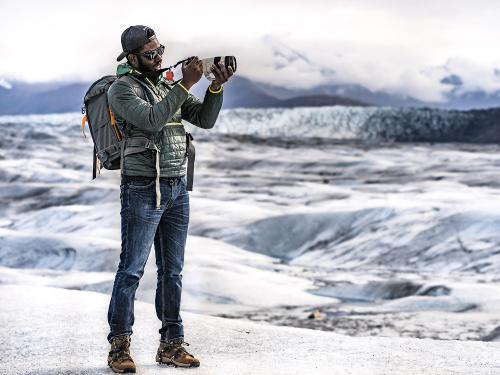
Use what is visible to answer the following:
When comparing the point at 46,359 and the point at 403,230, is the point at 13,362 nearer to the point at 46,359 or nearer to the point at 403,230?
the point at 46,359

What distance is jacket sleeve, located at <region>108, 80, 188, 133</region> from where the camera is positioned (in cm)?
343

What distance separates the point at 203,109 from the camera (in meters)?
3.74

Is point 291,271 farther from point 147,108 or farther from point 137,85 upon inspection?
point 147,108

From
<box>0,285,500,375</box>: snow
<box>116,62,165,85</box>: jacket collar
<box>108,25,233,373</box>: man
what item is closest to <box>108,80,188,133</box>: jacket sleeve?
<box>108,25,233,373</box>: man

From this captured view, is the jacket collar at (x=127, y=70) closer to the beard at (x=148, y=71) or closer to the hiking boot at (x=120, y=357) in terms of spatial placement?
the beard at (x=148, y=71)

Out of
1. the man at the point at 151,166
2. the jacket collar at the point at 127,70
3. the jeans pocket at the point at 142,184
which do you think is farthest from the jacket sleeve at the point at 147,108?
the jeans pocket at the point at 142,184

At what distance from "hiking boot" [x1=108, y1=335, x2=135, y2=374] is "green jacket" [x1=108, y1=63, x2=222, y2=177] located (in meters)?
0.71

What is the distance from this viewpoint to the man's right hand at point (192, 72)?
3473 mm

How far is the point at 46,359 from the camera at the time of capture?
13.3 ft

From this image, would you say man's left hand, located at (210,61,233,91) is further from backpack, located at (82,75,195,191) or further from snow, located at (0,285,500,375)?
snow, located at (0,285,500,375)

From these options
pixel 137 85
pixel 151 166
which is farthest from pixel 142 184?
pixel 137 85

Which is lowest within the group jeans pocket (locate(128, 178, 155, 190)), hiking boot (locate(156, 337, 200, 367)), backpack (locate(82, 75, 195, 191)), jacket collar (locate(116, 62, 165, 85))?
hiking boot (locate(156, 337, 200, 367))

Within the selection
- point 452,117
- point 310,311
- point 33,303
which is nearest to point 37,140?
point 452,117

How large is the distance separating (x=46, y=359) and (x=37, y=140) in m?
42.5
